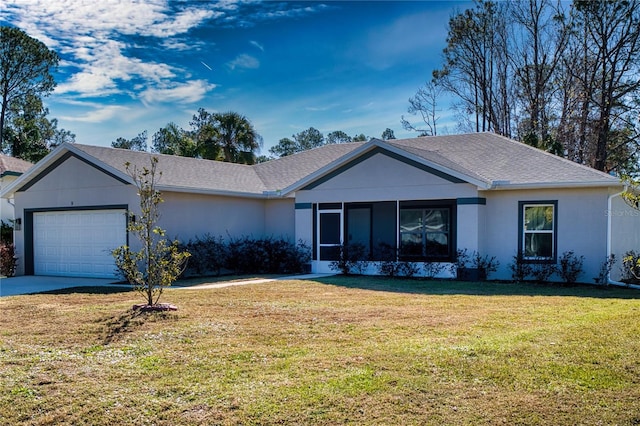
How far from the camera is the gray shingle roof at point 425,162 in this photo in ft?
52.9

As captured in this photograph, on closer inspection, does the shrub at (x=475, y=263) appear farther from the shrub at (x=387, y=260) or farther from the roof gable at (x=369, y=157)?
the roof gable at (x=369, y=157)

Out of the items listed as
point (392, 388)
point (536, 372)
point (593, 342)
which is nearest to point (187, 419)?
point (392, 388)

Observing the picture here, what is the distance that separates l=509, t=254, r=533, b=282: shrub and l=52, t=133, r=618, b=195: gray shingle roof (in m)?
2.19

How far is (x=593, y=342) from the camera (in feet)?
23.8

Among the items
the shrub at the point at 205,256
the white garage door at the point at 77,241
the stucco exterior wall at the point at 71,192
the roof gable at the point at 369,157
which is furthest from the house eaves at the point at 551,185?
the white garage door at the point at 77,241

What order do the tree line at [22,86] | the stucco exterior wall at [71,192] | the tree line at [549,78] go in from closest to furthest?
the stucco exterior wall at [71,192]
the tree line at [549,78]
the tree line at [22,86]

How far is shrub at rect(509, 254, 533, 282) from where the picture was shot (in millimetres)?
15875

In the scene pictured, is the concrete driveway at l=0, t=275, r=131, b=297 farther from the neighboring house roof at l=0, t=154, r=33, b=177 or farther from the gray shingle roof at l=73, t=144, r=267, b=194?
the neighboring house roof at l=0, t=154, r=33, b=177

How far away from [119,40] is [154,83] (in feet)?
12.4

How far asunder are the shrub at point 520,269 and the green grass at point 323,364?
4976 mm

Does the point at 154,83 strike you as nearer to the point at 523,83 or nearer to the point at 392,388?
the point at 392,388

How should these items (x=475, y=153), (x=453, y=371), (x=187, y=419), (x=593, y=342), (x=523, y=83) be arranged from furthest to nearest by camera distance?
(x=523, y=83) < (x=475, y=153) < (x=593, y=342) < (x=453, y=371) < (x=187, y=419)

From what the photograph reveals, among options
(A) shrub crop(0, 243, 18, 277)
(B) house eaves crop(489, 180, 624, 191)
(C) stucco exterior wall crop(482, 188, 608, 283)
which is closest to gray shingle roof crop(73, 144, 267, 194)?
(A) shrub crop(0, 243, 18, 277)

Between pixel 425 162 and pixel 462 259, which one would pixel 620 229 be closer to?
pixel 462 259
